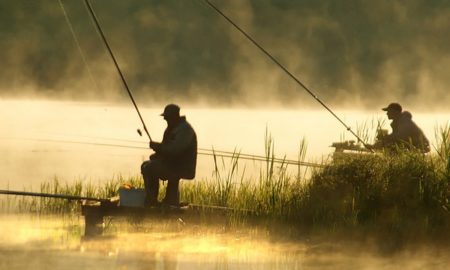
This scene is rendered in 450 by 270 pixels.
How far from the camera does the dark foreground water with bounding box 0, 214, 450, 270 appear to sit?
14.0 m

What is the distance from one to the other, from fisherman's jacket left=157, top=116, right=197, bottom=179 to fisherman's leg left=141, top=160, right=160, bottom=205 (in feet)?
0.50

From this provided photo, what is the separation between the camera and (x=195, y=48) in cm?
12250

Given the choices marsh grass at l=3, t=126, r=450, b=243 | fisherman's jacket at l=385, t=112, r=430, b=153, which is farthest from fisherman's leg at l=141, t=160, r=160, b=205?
fisherman's jacket at l=385, t=112, r=430, b=153

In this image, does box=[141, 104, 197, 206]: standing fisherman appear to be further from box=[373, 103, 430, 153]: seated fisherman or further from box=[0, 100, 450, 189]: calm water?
box=[373, 103, 430, 153]: seated fisherman

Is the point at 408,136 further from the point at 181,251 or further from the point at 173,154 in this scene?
the point at 181,251

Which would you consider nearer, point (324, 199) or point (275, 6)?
point (324, 199)

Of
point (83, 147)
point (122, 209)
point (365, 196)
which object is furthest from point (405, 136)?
point (83, 147)

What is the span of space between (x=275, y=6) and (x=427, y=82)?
19.3m

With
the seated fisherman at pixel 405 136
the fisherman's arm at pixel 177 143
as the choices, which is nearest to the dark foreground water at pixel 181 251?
the fisherman's arm at pixel 177 143

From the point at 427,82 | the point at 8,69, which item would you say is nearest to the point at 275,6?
the point at 427,82

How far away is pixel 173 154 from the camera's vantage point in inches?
628

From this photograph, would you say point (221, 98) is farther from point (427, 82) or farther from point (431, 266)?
point (431, 266)

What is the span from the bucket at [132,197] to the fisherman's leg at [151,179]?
0.23 feet

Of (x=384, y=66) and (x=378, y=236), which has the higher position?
(x=384, y=66)
